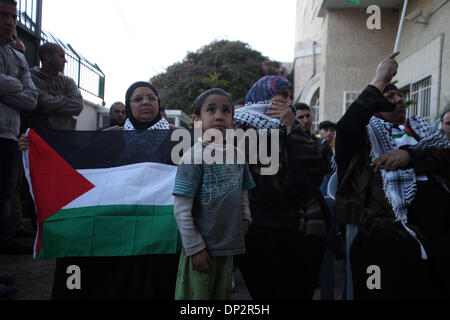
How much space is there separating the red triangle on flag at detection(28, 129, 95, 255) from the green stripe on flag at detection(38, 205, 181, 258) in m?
0.12

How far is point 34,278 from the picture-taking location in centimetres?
336

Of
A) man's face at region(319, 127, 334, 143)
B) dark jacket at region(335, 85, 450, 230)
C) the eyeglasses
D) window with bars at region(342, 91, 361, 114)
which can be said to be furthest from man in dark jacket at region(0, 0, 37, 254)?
window with bars at region(342, 91, 361, 114)

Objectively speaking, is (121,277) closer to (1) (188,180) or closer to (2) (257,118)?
(1) (188,180)

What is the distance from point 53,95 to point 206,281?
3.26 m

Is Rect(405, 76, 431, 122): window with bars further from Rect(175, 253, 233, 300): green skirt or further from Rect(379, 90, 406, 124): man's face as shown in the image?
Rect(175, 253, 233, 300): green skirt

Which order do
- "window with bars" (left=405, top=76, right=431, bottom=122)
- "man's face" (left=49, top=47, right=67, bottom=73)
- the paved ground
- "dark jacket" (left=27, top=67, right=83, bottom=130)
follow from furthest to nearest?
"window with bars" (left=405, top=76, right=431, bottom=122), "man's face" (left=49, top=47, right=67, bottom=73), "dark jacket" (left=27, top=67, right=83, bottom=130), the paved ground

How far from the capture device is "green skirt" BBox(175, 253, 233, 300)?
6.29 ft

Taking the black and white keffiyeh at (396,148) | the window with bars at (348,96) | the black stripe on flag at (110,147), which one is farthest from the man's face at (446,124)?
the window with bars at (348,96)

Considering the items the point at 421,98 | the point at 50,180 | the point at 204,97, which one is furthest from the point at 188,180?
the point at 421,98

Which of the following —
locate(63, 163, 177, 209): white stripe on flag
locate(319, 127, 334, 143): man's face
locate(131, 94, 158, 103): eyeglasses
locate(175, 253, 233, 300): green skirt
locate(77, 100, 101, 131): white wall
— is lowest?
locate(175, 253, 233, 300): green skirt

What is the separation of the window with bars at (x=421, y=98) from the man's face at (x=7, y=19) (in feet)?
23.8

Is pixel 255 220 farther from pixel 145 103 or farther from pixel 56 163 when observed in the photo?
pixel 56 163

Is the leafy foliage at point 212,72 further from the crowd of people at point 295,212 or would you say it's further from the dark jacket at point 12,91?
the crowd of people at point 295,212
